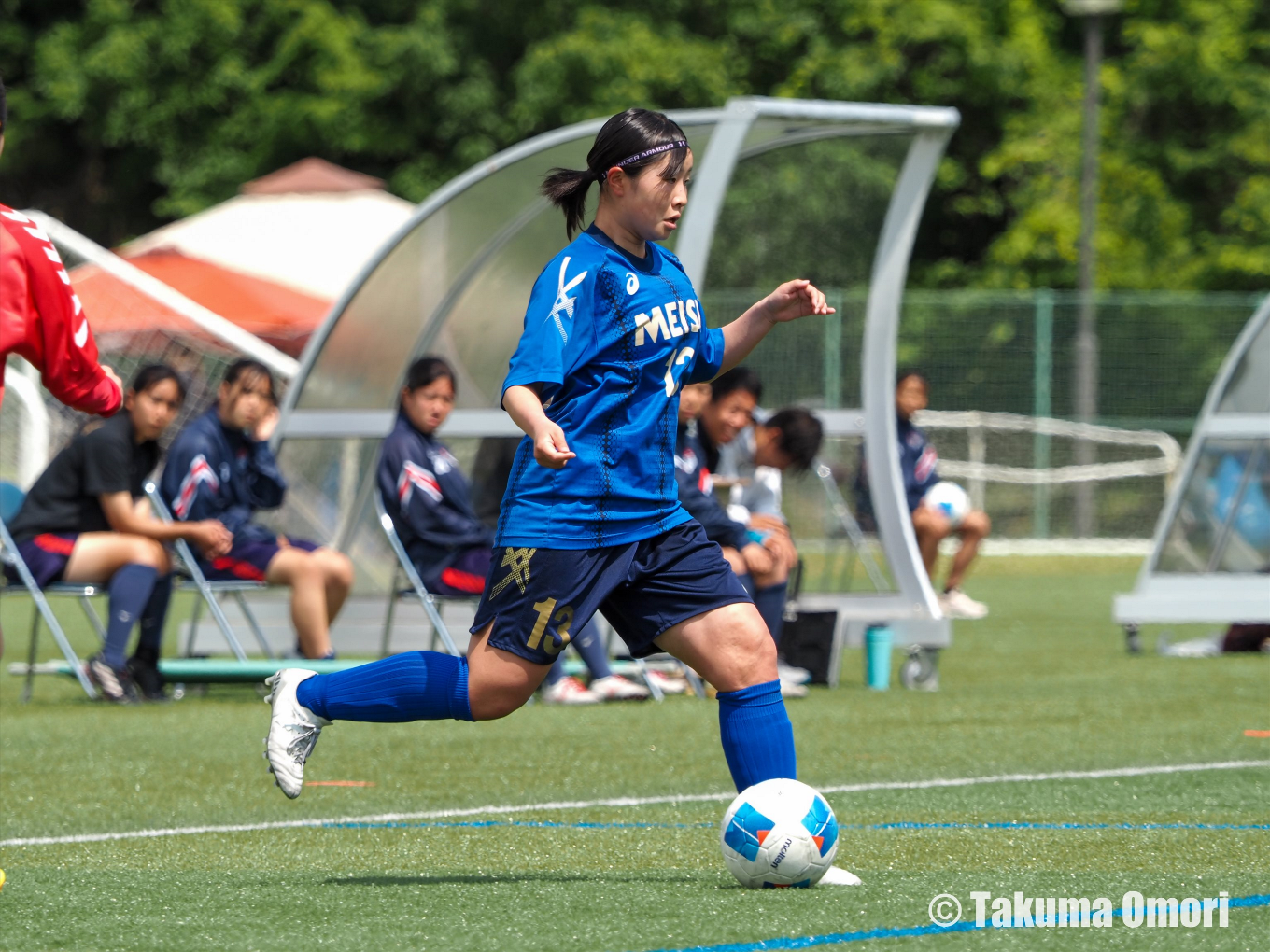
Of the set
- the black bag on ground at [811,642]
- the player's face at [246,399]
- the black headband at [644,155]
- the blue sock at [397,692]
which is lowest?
the black bag on ground at [811,642]

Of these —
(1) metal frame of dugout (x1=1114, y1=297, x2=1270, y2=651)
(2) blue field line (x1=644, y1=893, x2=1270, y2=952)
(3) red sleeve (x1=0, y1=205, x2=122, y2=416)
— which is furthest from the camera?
(1) metal frame of dugout (x1=1114, y1=297, x2=1270, y2=651)

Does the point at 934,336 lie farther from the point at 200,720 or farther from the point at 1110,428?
the point at 200,720

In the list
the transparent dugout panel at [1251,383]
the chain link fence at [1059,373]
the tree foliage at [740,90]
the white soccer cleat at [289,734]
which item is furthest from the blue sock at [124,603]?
the tree foliage at [740,90]

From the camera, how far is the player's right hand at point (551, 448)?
14.4ft

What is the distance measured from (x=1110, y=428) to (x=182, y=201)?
15147 millimetres

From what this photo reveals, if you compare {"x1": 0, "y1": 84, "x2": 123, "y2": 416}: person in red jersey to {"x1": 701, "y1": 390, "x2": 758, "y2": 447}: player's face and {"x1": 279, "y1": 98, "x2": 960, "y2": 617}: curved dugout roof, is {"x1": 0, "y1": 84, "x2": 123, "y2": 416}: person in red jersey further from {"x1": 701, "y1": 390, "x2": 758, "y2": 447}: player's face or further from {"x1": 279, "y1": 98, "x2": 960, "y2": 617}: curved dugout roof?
{"x1": 279, "y1": 98, "x2": 960, "y2": 617}: curved dugout roof

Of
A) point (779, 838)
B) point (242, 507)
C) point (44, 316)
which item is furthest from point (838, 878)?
point (242, 507)

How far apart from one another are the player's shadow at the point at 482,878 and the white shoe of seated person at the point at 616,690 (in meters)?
4.72

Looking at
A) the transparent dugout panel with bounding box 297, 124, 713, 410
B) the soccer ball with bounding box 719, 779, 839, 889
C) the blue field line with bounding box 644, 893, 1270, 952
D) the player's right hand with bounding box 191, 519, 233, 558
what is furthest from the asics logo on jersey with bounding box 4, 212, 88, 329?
the transparent dugout panel with bounding box 297, 124, 713, 410

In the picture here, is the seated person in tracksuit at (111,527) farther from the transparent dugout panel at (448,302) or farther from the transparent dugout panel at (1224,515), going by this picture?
the transparent dugout panel at (1224,515)

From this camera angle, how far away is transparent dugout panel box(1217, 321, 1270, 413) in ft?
41.8

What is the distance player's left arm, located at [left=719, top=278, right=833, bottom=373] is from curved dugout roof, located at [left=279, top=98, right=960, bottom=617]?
6026 millimetres

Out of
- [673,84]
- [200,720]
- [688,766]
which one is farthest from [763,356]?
[673,84]

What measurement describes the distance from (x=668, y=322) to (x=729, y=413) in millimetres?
5331
